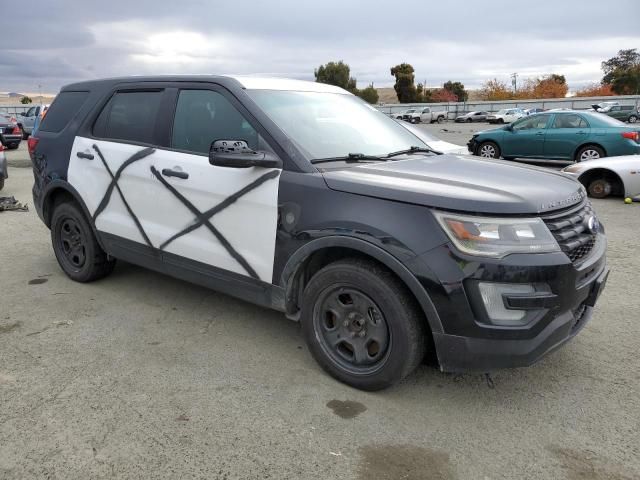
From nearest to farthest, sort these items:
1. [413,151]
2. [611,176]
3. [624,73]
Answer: [413,151] → [611,176] → [624,73]

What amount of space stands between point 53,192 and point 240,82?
240 cm

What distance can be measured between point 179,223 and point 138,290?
4.33 ft

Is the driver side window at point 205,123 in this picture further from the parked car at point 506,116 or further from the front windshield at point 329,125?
the parked car at point 506,116

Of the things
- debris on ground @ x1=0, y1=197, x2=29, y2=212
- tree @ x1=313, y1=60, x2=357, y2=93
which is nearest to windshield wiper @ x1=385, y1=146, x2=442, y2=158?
debris on ground @ x1=0, y1=197, x2=29, y2=212

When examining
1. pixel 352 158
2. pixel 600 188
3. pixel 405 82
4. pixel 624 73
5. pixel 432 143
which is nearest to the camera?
pixel 352 158

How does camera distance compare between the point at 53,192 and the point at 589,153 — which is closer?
the point at 53,192

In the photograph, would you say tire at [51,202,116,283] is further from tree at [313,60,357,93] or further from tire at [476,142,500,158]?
tree at [313,60,357,93]

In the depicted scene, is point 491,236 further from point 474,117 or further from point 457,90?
point 457,90

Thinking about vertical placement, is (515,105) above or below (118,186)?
above

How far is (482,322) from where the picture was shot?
8.91 ft

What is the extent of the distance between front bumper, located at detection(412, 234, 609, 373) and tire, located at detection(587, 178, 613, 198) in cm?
768

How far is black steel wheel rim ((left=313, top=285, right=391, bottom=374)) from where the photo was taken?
120 inches

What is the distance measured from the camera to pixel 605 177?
31.3 feet

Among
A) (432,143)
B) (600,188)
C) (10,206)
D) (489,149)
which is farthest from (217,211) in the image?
(489,149)
